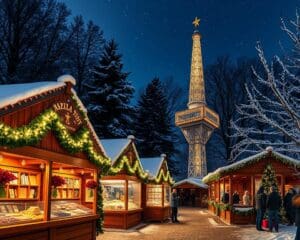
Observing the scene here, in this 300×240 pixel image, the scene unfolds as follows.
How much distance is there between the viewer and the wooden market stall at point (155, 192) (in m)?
22.9

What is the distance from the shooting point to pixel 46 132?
9.51m

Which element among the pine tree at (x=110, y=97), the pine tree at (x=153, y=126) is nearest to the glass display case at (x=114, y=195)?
the pine tree at (x=110, y=97)

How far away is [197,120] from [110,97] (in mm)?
13896

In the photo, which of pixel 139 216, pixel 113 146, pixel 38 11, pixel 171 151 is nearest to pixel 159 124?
pixel 171 151

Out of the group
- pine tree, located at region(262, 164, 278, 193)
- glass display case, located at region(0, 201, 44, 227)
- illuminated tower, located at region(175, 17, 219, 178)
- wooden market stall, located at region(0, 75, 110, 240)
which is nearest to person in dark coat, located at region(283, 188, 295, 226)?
pine tree, located at region(262, 164, 278, 193)

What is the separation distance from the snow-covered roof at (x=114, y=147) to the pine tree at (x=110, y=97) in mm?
14204

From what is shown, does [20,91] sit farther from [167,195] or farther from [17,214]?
[167,195]

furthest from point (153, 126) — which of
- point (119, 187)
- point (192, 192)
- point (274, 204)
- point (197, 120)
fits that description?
point (274, 204)

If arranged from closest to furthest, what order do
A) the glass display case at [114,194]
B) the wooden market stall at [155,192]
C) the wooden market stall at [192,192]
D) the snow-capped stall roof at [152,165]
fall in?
1. the glass display case at [114,194]
2. the wooden market stall at [155,192]
3. the snow-capped stall roof at [152,165]
4. the wooden market stall at [192,192]

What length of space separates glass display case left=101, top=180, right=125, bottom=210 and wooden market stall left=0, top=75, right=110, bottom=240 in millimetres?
3908

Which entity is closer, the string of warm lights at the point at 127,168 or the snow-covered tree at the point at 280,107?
the snow-covered tree at the point at 280,107

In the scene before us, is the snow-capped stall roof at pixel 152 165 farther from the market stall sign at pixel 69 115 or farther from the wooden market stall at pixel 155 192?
the market stall sign at pixel 69 115

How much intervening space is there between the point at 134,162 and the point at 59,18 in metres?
16.7

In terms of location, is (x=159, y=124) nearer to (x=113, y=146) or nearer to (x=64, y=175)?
(x=113, y=146)
